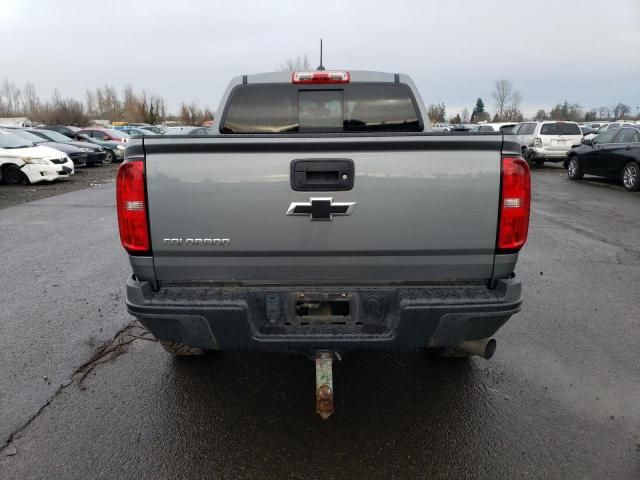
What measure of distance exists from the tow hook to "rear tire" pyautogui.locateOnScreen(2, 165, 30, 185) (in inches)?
590

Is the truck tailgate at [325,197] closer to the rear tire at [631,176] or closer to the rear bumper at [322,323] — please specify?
the rear bumper at [322,323]

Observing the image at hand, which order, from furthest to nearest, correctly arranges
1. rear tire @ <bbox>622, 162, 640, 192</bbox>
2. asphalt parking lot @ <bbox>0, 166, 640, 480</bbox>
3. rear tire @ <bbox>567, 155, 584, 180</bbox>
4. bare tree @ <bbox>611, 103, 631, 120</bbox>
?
bare tree @ <bbox>611, 103, 631, 120</bbox> < rear tire @ <bbox>567, 155, 584, 180</bbox> < rear tire @ <bbox>622, 162, 640, 192</bbox> < asphalt parking lot @ <bbox>0, 166, 640, 480</bbox>

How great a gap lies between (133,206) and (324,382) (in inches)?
52.3

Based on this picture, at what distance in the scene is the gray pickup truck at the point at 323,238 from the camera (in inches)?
91.6

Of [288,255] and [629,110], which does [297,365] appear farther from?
[629,110]

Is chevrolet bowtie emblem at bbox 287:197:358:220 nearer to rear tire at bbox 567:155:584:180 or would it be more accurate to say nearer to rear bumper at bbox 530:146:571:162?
rear tire at bbox 567:155:584:180

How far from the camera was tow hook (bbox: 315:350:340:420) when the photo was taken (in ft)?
7.64

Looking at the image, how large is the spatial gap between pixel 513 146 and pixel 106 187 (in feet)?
47.9

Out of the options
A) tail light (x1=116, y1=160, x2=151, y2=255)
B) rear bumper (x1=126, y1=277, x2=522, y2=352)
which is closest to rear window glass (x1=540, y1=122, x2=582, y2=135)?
rear bumper (x1=126, y1=277, x2=522, y2=352)

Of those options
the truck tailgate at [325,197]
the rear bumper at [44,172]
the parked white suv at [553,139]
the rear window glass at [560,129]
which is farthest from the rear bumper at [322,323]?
the rear window glass at [560,129]

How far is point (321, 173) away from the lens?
2.34 metres

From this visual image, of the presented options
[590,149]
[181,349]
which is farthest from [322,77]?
[590,149]

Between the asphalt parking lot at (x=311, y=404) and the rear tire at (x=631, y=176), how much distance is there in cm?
924

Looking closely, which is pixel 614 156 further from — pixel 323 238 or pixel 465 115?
pixel 465 115
